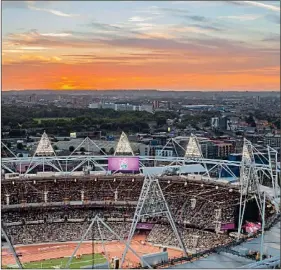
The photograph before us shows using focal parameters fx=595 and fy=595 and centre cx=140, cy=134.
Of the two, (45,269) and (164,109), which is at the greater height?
(164,109)

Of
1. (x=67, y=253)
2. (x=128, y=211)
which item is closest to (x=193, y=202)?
(x=128, y=211)

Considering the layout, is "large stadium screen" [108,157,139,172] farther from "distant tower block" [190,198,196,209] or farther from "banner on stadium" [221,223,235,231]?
"banner on stadium" [221,223,235,231]

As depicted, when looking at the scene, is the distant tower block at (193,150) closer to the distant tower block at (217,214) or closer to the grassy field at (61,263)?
the distant tower block at (217,214)

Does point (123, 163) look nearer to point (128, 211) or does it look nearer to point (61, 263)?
point (128, 211)

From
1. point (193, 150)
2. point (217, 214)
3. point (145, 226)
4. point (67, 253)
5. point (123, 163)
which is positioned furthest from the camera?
point (193, 150)

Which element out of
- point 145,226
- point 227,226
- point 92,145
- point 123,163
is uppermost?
point 123,163

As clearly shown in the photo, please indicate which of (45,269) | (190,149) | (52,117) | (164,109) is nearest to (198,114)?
(164,109)

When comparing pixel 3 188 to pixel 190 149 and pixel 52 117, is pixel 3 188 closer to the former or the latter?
pixel 190 149
